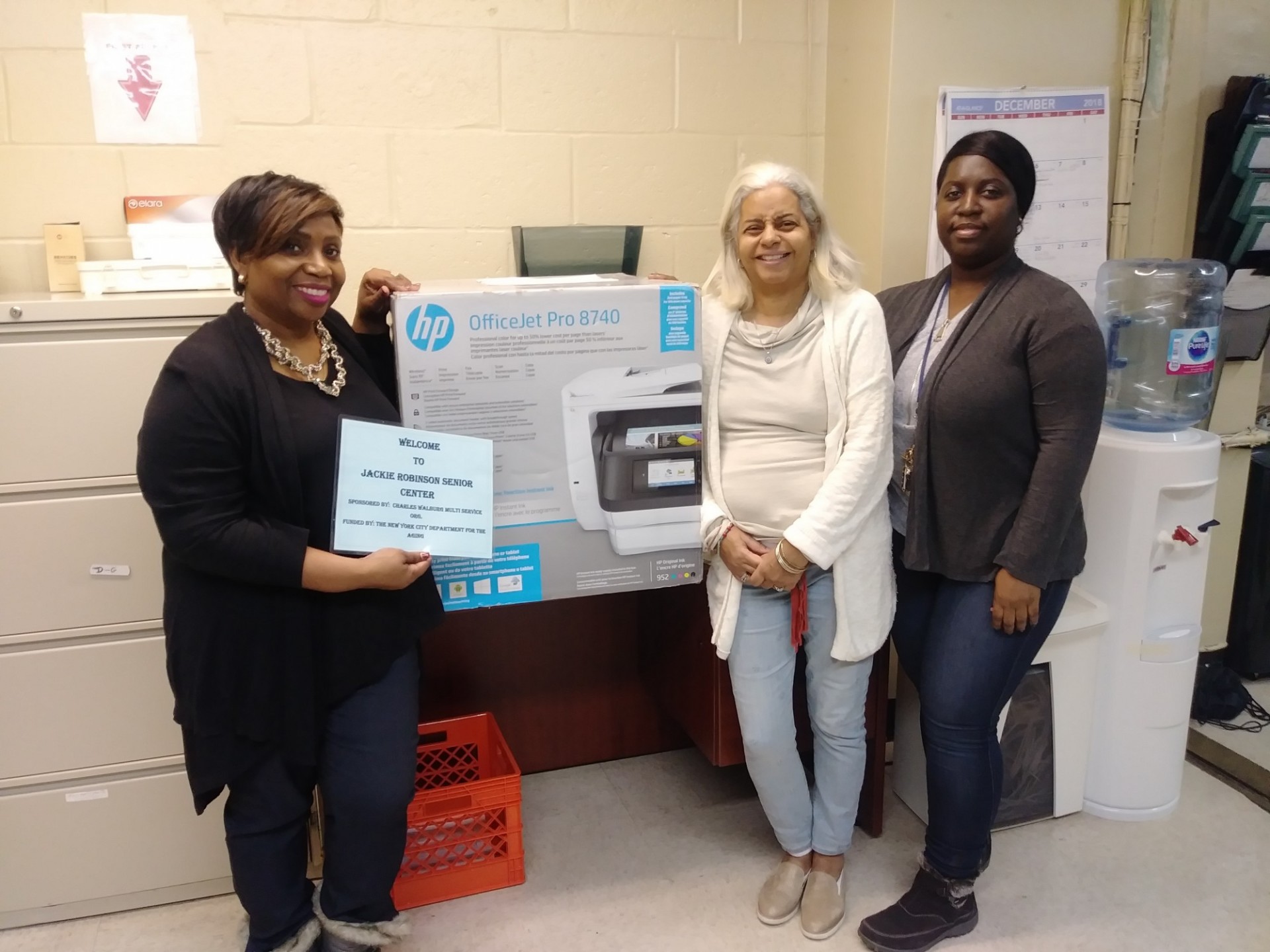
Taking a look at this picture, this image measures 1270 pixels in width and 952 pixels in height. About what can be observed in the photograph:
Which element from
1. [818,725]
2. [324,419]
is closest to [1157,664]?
[818,725]

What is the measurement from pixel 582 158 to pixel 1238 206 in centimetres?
168

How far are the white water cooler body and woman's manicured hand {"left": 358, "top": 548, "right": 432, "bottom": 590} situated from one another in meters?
1.57

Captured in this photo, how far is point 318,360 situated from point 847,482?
3.07 feet

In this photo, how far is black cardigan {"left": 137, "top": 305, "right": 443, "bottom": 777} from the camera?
1.36 meters

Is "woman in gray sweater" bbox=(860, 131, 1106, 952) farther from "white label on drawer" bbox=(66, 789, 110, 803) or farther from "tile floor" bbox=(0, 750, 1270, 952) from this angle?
"white label on drawer" bbox=(66, 789, 110, 803)

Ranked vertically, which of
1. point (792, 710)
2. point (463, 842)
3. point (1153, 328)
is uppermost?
point (1153, 328)

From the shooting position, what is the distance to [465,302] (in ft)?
5.16

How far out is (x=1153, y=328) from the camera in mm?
2266

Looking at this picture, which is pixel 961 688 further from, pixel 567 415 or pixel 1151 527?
pixel 567 415

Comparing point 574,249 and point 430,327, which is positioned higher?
point 574,249

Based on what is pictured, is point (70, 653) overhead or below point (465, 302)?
below

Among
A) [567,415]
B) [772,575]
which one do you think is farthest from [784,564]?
[567,415]

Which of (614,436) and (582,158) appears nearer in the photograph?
(614,436)

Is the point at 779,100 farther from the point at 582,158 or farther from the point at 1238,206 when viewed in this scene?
the point at 1238,206
